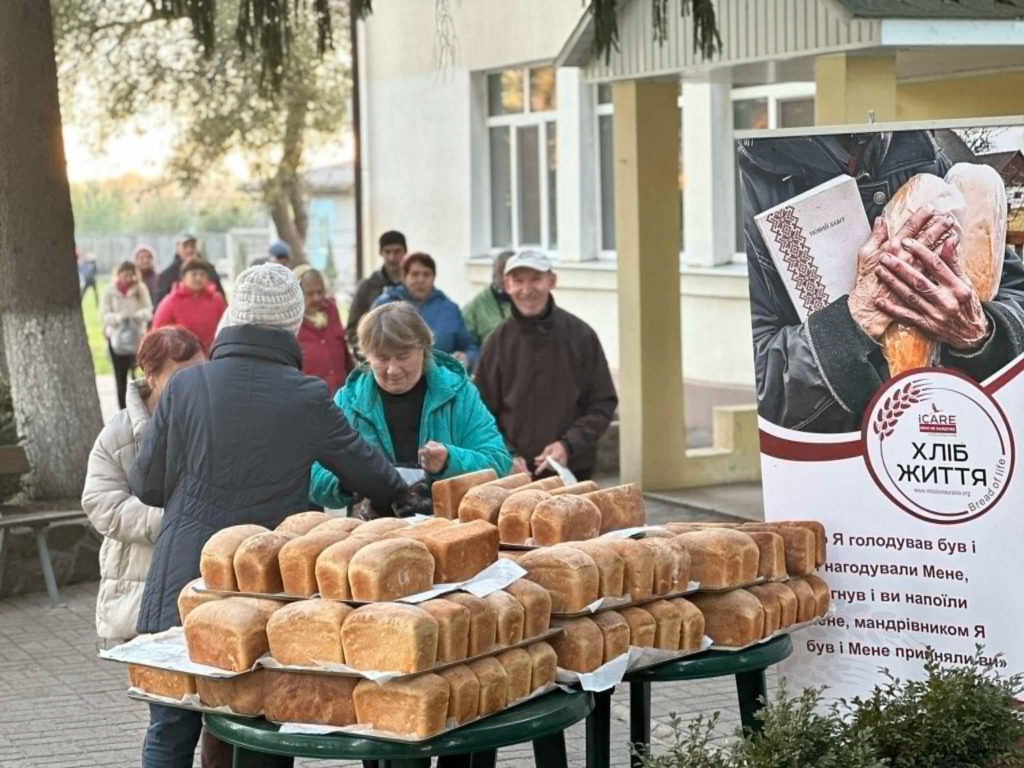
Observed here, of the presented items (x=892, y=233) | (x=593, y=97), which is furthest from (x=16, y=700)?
(x=593, y=97)

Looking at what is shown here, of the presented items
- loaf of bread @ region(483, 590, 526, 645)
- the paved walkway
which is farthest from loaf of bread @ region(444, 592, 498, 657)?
the paved walkway

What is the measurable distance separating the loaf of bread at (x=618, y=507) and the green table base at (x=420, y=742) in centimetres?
79

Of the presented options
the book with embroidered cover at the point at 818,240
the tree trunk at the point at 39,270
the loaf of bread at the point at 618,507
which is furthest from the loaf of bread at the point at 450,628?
the tree trunk at the point at 39,270

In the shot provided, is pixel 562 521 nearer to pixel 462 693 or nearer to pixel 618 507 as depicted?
pixel 618 507

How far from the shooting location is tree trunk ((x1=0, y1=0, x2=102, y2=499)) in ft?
34.8

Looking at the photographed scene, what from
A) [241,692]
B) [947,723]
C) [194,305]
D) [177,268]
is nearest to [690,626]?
[947,723]

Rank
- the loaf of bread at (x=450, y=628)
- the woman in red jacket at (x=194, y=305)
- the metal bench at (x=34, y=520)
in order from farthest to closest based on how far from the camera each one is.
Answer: the woman in red jacket at (x=194, y=305)
the metal bench at (x=34, y=520)
the loaf of bread at (x=450, y=628)

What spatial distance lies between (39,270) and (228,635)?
22.9 feet

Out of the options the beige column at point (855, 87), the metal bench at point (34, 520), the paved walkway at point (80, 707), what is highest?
the beige column at point (855, 87)

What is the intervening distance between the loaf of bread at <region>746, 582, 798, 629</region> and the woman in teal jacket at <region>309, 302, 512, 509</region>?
1.43 m

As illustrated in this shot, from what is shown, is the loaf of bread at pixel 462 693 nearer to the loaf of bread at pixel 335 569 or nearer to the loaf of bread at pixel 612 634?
the loaf of bread at pixel 335 569

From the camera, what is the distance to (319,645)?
4125 mm

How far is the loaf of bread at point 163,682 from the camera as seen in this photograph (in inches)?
171

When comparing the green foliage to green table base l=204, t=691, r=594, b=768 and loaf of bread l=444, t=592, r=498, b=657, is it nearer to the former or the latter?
green table base l=204, t=691, r=594, b=768
